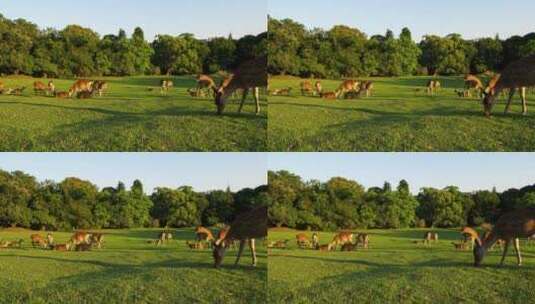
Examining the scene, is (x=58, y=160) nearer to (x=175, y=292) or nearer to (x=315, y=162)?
(x=175, y=292)

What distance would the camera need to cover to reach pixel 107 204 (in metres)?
9.50

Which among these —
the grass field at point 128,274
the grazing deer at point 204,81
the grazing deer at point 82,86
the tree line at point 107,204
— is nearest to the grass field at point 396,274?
the grass field at point 128,274

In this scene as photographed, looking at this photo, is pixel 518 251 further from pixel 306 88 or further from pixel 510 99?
pixel 306 88

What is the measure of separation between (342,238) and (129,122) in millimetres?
3043

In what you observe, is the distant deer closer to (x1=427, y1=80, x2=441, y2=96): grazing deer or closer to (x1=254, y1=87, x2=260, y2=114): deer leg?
(x1=427, y1=80, x2=441, y2=96): grazing deer

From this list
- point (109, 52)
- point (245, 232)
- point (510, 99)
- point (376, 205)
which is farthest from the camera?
point (109, 52)

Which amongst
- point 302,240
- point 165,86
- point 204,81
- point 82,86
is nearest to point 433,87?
point 302,240

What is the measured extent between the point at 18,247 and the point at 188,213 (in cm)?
223

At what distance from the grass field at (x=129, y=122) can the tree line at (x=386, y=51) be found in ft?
2.52

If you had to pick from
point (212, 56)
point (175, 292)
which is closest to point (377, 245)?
point (175, 292)

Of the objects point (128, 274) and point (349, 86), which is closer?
point (128, 274)

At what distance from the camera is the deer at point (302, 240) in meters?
9.00

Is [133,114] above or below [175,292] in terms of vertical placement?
above

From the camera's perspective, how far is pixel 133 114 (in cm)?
928
